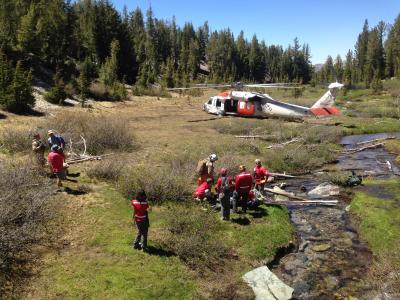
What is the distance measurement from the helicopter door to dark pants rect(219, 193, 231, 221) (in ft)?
73.7

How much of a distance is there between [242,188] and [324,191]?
589 cm

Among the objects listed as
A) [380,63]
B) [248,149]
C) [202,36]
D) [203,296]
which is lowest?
[203,296]

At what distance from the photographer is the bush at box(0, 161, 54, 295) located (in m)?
10.3

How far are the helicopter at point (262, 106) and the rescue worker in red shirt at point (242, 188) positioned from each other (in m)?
17.6

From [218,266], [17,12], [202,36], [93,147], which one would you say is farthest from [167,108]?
[202,36]

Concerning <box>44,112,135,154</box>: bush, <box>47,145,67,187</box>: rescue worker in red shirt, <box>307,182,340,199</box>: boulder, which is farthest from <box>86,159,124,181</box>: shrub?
<box>307,182,340,199</box>: boulder

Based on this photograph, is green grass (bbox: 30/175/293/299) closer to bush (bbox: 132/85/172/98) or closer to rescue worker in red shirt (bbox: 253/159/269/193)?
rescue worker in red shirt (bbox: 253/159/269/193)

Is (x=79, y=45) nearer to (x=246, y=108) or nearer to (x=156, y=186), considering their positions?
(x=246, y=108)

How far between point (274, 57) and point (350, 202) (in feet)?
441

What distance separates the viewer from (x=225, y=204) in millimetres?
14219

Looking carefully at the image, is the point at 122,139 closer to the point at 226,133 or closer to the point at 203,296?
the point at 226,133

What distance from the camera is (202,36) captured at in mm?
144875

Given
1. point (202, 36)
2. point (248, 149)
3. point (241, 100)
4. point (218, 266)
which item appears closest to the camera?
point (218, 266)

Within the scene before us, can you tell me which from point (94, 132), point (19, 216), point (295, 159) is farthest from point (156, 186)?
point (295, 159)
